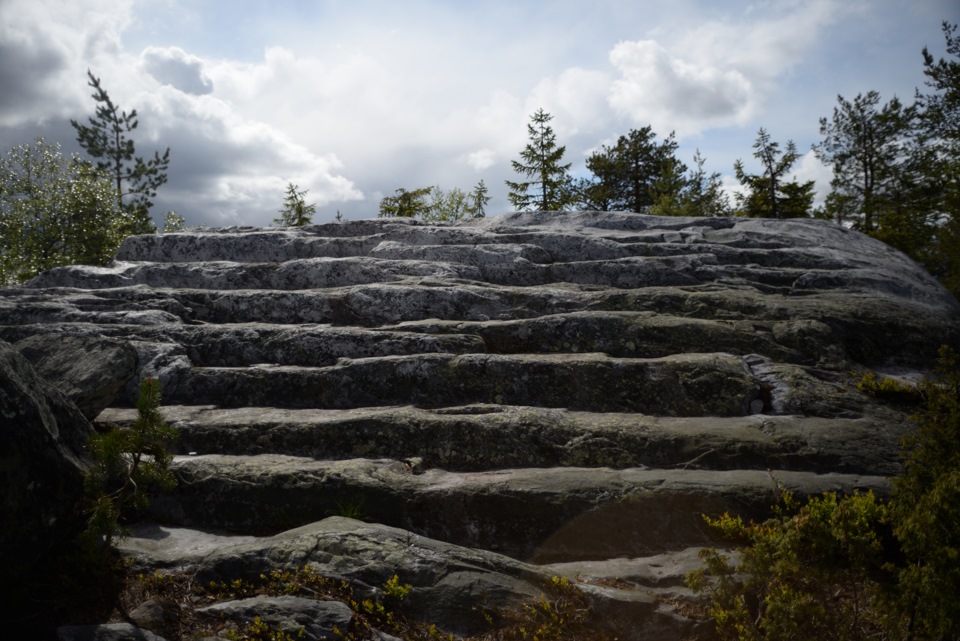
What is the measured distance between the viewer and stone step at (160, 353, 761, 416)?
951 cm

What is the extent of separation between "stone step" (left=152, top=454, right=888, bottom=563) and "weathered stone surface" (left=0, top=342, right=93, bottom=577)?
194cm

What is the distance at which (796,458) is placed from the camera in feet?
26.0

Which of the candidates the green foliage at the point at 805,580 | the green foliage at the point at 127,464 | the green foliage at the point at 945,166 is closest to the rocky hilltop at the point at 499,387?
the green foliage at the point at 805,580

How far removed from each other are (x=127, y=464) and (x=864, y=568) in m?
7.60

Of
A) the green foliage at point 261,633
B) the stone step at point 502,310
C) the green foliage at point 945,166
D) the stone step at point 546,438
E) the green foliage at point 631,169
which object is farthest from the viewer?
the green foliage at point 631,169

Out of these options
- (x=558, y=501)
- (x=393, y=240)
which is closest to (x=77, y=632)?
(x=558, y=501)

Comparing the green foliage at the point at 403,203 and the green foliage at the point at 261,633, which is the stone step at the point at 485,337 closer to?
the green foliage at the point at 261,633

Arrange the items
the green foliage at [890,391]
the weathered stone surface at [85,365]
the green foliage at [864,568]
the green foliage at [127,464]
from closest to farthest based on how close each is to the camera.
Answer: the green foliage at [864,568], the green foliage at [127,464], the weathered stone surface at [85,365], the green foliage at [890,391]

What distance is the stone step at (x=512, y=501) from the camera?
23.3ft

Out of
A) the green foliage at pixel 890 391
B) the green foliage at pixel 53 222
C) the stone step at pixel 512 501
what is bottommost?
the stone step at pixel 512 501

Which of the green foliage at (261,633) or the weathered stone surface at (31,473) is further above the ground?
the weathered stone surface at (31,473)

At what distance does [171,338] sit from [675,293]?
11093 millimetres

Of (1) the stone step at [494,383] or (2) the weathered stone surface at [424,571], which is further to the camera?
(1) the stone step at [494,383]

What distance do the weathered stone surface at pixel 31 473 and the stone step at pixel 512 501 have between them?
1.94 m
